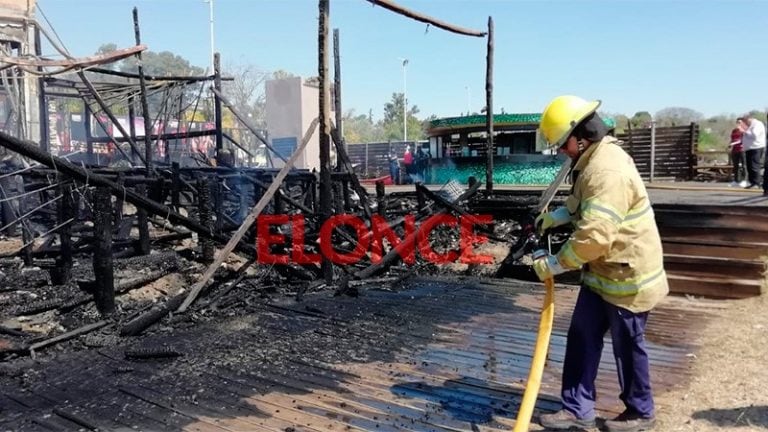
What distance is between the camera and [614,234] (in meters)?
3.10

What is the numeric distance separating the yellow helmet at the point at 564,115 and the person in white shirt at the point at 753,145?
11.6 m

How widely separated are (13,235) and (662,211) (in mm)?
11225

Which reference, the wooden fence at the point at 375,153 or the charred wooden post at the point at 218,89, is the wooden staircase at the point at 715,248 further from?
the wooden fence at the point at 375,153

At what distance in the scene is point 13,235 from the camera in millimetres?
10641

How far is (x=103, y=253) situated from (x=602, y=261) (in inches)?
179

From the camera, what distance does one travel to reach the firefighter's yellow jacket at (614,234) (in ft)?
10.2

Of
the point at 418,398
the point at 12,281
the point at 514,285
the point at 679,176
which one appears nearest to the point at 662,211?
the point at 514,285

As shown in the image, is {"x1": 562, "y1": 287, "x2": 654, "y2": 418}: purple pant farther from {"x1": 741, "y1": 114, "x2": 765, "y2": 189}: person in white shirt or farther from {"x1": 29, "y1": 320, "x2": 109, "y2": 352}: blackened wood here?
{"x1": 741, "y1": 114, "x2": 765, "y2": 189}: person in white shirt

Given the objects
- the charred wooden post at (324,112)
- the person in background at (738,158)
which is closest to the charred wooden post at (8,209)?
the charred wooden post at (324,112)

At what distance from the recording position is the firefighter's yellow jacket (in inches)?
122

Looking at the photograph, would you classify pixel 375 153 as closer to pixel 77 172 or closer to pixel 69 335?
pixel 77 172

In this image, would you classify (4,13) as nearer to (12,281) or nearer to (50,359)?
(12,281)

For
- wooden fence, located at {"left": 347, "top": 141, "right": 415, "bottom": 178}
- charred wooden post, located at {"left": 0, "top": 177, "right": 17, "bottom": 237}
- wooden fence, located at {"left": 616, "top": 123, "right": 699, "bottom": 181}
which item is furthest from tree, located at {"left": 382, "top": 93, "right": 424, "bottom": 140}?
charred wooden post, located at {"left": 0, "top": 177, "right": 17, "bottom": 237}

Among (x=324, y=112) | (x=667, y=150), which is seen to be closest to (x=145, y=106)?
(x=324, y=112)
